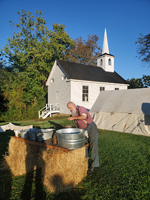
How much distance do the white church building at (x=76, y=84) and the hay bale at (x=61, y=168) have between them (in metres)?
14.7

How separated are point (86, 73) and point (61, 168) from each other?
17.5 metres

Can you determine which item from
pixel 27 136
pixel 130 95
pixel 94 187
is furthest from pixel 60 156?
pixel 130 95

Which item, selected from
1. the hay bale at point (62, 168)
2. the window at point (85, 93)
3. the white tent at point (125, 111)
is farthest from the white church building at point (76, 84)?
the hay bale at point (62, 168)

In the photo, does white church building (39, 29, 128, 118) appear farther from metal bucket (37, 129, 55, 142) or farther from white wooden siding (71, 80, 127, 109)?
metal bucket (37, 129, 55, 142)

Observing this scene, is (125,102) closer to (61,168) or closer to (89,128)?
(89,128)

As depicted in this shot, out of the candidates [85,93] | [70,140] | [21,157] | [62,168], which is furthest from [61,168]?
[85,93]

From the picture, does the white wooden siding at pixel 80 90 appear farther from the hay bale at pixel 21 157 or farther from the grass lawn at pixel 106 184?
the hay bale at pixel 21 157

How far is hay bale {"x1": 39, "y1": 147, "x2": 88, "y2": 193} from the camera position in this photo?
11.6ft

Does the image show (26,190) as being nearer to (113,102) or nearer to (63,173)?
(63,173)

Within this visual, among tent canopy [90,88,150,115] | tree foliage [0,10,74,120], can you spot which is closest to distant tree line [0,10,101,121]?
tree foliage [0,10,74,120]

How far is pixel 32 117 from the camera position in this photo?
19.1 meters

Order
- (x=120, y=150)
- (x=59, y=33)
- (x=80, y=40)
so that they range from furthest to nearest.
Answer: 1. (x=80, y=40)
2. (x=59, y=33)
3. (x=120, y=150)

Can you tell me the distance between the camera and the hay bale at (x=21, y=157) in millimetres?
4473

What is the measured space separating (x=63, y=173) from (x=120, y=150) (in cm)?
354
